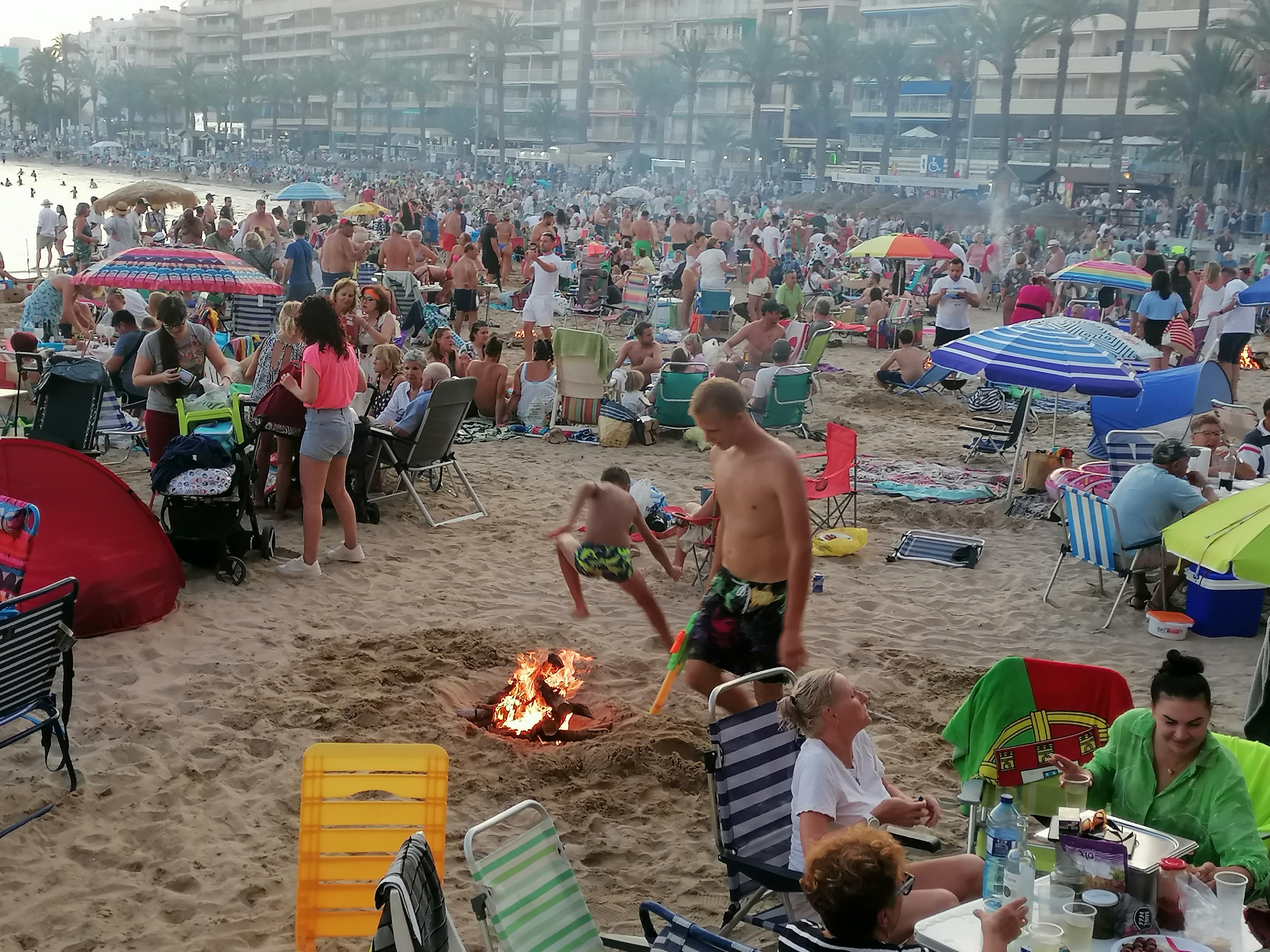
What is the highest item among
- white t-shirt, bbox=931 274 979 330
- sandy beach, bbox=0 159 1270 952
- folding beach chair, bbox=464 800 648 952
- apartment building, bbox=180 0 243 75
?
apartment building, bbox=180 0 243 75

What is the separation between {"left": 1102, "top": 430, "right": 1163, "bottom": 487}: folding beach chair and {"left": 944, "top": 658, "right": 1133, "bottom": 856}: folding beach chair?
14.6ft

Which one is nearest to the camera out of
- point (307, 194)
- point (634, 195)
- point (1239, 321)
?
point (1239, 321)

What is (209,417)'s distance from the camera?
24.1ft

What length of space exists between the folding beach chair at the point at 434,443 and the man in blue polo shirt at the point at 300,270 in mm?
5668

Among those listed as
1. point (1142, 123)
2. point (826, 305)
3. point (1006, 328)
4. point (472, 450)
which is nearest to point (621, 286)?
point (826, 305)

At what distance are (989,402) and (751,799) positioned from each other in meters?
9.85

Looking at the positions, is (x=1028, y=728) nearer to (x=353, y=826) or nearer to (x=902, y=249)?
(x=353, y=826)

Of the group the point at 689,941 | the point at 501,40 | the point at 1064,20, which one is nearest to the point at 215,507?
the point at 689,941

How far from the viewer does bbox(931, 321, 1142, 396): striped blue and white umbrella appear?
8.21 metres

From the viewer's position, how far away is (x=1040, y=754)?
3838 mm

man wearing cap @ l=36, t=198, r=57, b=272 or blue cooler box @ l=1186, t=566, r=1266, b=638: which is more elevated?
man wearing cap @ l=36, t=198, r=57, b=272

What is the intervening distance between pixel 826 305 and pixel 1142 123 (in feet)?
168

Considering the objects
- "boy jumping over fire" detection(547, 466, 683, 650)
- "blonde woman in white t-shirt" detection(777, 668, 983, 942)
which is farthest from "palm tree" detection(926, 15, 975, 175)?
"blonde woman in white t-shirt" detection(777, 668, 983, 942)

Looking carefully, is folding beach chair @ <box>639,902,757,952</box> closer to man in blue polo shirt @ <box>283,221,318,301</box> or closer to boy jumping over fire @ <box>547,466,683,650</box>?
boy jumping over fire @ <box>547,466,683,650</box>
